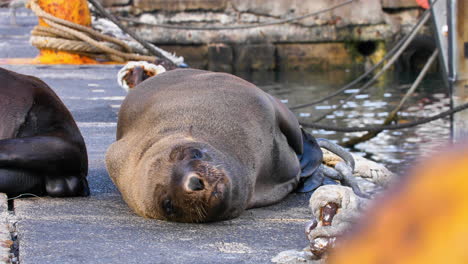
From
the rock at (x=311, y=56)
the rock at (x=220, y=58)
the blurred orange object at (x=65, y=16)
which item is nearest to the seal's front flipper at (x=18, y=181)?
the blurred orange object at (x=65, y=16)

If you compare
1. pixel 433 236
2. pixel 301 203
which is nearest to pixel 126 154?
pixel 301 203

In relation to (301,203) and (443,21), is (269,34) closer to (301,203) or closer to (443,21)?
(443,21)

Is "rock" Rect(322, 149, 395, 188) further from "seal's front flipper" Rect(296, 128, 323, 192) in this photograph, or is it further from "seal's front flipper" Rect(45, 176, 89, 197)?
"seal's front flipper" Rect(45, 176, 89, 197)

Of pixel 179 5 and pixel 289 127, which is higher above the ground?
pixel 179 5

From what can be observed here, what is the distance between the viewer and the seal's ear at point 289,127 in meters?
3.61

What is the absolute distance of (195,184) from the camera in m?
2.61

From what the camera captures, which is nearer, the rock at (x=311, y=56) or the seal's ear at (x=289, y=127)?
the seal's ear at (x=289, y=127)

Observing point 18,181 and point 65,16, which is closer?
point 18,181

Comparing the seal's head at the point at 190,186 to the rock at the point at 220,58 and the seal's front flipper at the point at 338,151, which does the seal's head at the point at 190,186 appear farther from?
the rock at the point at 220,58

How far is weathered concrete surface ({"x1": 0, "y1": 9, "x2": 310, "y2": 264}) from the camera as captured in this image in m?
2.23

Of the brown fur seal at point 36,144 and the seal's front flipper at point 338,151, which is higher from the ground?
the brown fur seal at point 36,144

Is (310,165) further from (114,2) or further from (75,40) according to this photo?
(114,2)

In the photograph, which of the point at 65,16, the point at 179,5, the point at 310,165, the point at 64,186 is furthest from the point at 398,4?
the point at 64,186

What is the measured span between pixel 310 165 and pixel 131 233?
1486 millimetres
